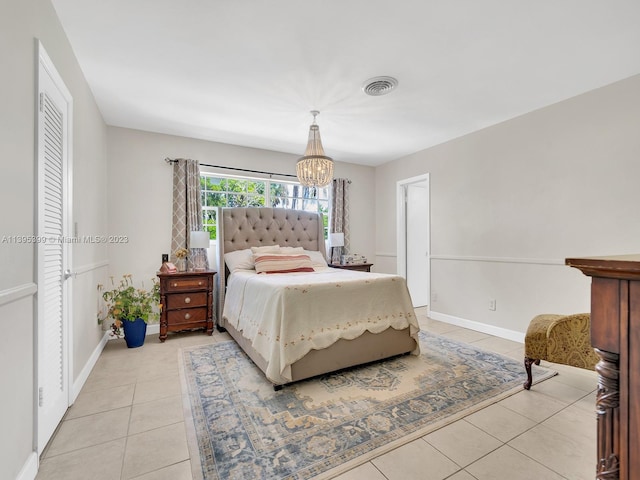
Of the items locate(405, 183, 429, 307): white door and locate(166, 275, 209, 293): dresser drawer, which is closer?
locate(166, 275, 209, 293): dresser drawer

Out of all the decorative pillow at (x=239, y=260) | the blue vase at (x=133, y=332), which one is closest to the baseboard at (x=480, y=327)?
the decorative pillow at (x=239, y=260)

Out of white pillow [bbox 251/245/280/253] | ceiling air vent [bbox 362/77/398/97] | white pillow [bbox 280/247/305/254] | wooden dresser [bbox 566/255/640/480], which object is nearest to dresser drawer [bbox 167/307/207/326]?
white pillow [bbox 251/245/280/253]

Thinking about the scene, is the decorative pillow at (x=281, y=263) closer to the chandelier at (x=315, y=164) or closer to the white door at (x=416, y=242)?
the chandelier at (x=315, y=164)

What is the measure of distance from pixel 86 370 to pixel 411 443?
2.55 meters

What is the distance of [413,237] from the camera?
5.10 m

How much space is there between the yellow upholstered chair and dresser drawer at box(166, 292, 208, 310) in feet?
10.7

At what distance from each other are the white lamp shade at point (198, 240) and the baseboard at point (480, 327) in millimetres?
3261

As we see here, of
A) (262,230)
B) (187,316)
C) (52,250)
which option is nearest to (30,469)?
(52,250)

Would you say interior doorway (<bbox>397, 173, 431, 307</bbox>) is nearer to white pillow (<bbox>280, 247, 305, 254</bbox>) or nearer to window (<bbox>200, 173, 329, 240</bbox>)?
window (<bbox>200, 173, 329, 240</bbox>)

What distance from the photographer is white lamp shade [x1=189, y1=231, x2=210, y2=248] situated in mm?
3627

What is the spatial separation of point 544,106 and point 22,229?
13.9ft

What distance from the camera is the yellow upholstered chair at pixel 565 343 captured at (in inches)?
81.0

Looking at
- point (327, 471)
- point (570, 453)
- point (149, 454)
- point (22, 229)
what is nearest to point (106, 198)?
point (22, 229)

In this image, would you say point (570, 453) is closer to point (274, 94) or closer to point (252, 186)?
point (274, 94)
